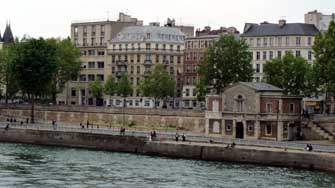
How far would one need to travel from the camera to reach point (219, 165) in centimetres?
8762

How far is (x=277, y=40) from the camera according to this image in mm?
139375

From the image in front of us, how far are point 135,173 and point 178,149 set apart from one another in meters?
15.5

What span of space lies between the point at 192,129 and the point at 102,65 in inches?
2021

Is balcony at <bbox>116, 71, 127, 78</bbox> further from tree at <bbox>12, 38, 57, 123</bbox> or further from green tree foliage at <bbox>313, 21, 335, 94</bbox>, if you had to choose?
green tree foliage at <bbox>313, 21, 335, 94</bbox>

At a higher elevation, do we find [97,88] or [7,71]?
[7,71]

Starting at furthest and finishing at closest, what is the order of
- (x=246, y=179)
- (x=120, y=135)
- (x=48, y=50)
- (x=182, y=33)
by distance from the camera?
1. (x=182, y=33)
2. (x=48, y=50)
3. (x=120, y=135)
4. (x=246, y=179)

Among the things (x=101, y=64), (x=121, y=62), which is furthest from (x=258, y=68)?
(x=101, y=64)

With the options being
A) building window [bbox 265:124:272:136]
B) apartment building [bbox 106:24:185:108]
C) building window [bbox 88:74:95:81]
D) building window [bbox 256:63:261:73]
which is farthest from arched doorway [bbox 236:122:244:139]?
building window [bbox 88:74:95:81]

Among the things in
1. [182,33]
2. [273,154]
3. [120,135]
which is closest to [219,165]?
[273,154]

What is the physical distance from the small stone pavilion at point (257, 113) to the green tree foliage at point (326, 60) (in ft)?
13.3

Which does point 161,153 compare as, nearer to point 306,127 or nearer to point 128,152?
point 128,152

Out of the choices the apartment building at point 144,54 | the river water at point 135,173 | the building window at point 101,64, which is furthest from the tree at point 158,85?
the river water at point 135,173

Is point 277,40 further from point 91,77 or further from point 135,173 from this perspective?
point 135,173

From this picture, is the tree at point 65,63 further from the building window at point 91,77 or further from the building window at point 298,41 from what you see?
the building window at point 298,41
